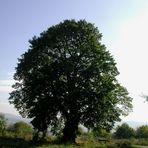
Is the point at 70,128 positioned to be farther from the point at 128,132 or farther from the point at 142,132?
the point at 128,132

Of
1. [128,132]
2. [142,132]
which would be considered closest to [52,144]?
[142,132]

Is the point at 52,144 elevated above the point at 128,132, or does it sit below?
below

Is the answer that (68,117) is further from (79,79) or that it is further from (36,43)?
(36,43)

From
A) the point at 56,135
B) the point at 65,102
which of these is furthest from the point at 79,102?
the point at 56,135

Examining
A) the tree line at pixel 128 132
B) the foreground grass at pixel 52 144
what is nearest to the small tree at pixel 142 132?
the tree line at pixel 128 132

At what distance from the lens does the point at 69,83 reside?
45500 millimetres

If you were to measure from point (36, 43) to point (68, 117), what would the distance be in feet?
35.9

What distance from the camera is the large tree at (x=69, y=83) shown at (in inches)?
1757

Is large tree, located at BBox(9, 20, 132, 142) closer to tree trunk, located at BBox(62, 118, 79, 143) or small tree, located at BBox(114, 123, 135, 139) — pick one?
tree trunk, located at BBox(62, 118, 79, 143)

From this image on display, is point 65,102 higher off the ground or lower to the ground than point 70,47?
lower

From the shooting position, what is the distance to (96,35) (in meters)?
49.4


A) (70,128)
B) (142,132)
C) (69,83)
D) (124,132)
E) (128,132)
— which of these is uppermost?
(124,132)

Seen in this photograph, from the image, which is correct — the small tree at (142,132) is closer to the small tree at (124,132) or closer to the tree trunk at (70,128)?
the small tree at (124,132)

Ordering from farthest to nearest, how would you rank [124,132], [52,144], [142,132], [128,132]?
[124,132], [128,132], [142,132], [52,144]
